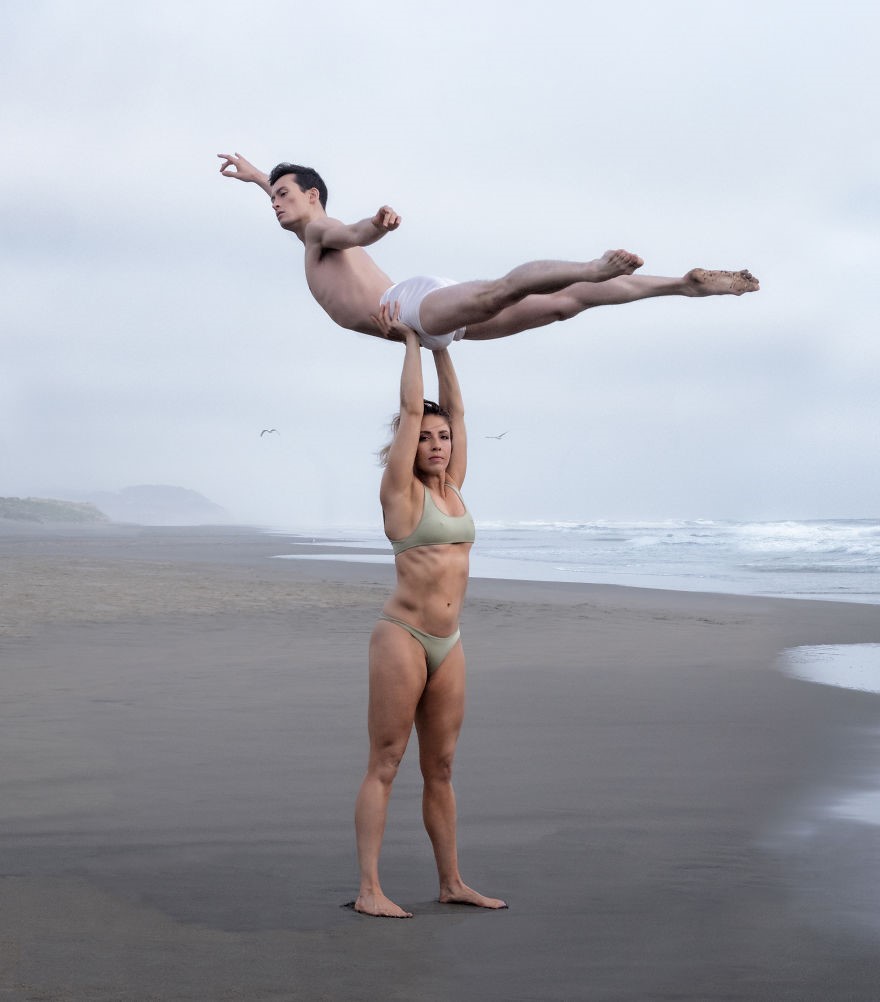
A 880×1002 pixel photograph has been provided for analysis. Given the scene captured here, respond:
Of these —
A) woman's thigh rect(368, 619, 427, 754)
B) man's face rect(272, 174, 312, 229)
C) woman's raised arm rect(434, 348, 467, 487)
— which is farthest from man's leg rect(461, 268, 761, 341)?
woman's thigh rect(368, 619, 427, 754)

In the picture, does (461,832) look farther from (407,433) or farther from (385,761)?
(407,433)

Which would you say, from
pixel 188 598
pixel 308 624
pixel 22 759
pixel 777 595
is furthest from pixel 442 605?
pixel 777 595

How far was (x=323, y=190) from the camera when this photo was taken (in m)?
5.60

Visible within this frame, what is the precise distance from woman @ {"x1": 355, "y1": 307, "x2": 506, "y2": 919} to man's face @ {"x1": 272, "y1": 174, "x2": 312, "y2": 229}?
0.69 meters

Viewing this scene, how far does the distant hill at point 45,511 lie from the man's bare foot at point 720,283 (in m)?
95.5

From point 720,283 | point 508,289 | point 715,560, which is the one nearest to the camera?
point 508,289

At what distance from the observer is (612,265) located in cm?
434

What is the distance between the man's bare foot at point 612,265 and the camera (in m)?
4.32

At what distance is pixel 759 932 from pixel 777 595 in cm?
1794

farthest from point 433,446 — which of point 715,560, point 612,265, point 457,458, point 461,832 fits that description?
point 715,560

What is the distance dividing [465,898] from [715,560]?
3240cm

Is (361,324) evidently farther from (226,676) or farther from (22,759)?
(226,676)

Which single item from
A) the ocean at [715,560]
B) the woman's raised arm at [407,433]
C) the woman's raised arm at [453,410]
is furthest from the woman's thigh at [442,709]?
the ocean at [715,560]

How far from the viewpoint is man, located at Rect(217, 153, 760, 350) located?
461 cm
